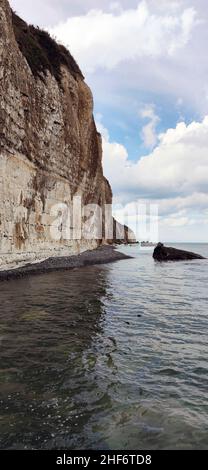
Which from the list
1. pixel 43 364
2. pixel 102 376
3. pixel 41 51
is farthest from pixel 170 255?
pixel 102 376

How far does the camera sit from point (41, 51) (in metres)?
30.2

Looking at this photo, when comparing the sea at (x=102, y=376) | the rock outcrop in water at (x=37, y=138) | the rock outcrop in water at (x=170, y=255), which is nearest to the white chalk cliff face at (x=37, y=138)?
the rock outcrop in water at (x=37, y=138)

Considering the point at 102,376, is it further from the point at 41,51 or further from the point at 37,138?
the point at 41,51

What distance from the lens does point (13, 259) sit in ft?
71.7

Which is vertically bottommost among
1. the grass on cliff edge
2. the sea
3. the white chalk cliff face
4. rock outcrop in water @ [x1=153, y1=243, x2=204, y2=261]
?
the sea

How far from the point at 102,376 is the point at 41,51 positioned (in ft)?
99.1

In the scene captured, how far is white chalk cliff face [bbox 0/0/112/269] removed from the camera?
21.4m

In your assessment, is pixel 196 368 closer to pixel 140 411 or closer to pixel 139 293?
pixel 140 411

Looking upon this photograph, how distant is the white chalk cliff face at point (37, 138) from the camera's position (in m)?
21.4

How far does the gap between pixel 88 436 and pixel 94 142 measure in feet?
137

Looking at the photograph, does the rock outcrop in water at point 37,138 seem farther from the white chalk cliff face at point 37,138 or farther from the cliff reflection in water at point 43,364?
the cliff reflection in water at point 43,364

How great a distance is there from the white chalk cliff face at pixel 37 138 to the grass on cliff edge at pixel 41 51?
0.30 feet

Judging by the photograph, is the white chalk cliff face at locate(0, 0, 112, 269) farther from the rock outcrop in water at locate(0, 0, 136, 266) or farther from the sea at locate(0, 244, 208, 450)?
the sea at locate(0, 244, 208, 450)

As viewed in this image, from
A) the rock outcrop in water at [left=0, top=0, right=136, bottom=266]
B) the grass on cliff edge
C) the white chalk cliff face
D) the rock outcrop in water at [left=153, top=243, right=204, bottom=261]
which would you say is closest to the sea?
the white chalk cliff face
